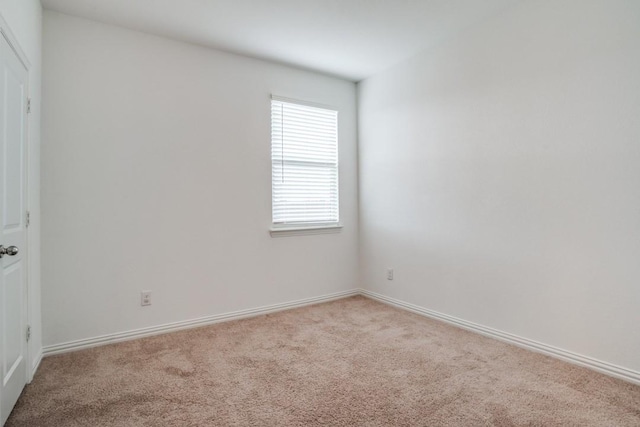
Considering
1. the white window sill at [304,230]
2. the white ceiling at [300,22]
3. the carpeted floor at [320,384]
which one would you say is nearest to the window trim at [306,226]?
the white window sill at [304,230]

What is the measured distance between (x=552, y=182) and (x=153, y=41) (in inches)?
133

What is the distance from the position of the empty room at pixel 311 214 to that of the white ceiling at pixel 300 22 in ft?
0.07

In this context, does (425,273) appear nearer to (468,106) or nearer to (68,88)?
(468,106)

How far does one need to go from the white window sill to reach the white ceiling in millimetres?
1742

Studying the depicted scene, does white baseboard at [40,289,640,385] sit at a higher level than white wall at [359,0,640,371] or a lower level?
lower

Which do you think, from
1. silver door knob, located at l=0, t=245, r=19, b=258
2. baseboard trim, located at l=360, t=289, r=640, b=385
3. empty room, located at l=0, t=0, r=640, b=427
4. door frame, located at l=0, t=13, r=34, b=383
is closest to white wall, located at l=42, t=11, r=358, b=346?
empty room, located at l=0, t=0, r=640, b=427

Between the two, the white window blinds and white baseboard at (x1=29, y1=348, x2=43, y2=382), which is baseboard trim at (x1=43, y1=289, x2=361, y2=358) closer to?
white baseboard at (x1=29, y1=348, x2=43, y2=382)

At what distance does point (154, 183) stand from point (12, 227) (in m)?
1.17

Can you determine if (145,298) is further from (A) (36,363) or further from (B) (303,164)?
(B) (303,164)

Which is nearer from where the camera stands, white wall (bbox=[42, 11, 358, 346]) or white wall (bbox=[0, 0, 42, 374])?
white wall (bbox=[0, 0, 42, 374])

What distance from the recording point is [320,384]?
7.02ft

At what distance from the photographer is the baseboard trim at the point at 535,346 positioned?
2180mm

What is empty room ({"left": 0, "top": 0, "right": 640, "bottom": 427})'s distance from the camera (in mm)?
2027

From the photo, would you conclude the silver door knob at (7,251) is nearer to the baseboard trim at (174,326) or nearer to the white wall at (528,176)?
the baseboard trim at (174,326)
